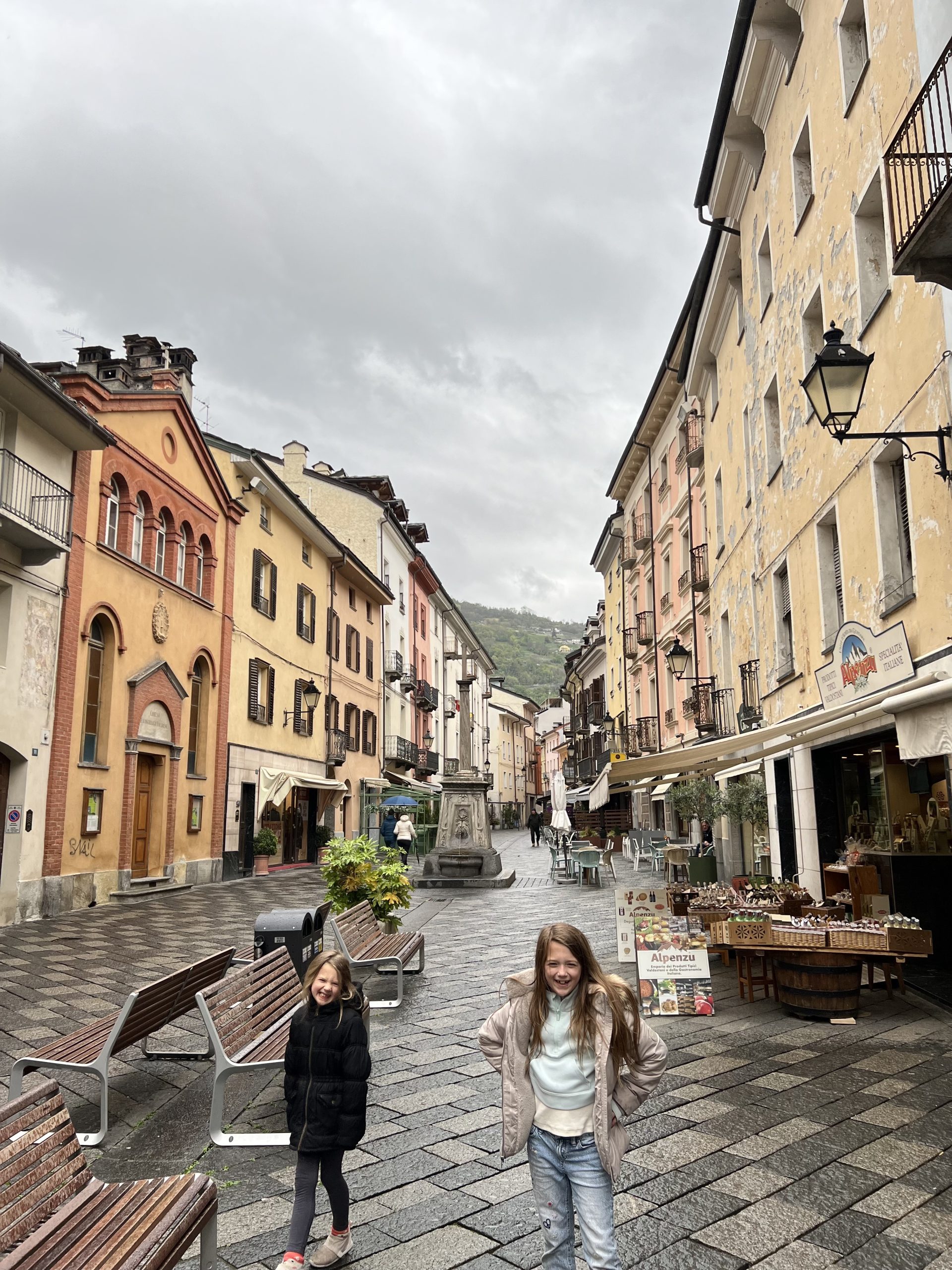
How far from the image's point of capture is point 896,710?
22.1ft

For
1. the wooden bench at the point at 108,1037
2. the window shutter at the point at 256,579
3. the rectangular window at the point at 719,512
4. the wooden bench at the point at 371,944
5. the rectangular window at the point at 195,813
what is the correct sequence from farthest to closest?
the window shutter at the point at 256,579, the rectangular window at the point at 195,813, the rectangular window at the point at 719,512, the wooden bench at the point at 371,944, the wooden bench at the point at 108,1037

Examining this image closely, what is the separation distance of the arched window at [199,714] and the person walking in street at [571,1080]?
64.0 ft

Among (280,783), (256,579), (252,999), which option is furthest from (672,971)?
(256,579)

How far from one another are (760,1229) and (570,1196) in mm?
1132

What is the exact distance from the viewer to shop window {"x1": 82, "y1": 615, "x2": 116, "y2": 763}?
16.8 m

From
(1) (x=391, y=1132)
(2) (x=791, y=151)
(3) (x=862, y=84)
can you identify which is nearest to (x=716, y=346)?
(2) (x=791, y=151)

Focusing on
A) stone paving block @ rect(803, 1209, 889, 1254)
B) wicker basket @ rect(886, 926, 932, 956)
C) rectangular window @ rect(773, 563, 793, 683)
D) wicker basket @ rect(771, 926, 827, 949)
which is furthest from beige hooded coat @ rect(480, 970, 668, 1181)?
rectangular window @ rect(773, 563, 793, 683)

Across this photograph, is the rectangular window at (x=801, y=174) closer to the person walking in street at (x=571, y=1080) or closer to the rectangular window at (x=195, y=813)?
the person walking in street at (x=571, y=1080)

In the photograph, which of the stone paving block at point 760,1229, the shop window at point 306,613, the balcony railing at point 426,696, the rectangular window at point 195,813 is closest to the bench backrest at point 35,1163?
the stone paving block at point 760,1229

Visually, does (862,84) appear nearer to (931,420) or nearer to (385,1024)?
(931,420)

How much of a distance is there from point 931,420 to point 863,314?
231cm

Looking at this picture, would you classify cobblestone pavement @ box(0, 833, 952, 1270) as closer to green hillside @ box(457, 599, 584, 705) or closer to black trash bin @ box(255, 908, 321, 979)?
black trash bin @ box(255, 908, 321, 979)

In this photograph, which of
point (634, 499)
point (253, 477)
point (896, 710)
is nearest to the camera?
point (896, 710)

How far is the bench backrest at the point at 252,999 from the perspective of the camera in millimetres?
4914
